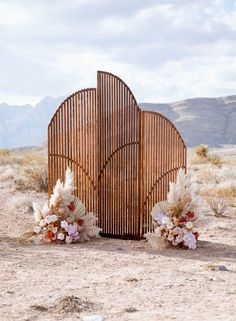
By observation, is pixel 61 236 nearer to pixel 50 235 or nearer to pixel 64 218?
pixel 50 235

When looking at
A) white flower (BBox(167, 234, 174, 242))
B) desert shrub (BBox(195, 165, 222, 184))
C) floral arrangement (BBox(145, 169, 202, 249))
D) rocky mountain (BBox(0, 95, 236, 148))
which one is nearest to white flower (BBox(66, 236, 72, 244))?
floral arrangement (BBox(145, 169, 202, 249))

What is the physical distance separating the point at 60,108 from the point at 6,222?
2.97 meters

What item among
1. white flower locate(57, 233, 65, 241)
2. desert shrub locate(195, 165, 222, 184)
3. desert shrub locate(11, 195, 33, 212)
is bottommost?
white flower locate(57, 233, 65, 241)

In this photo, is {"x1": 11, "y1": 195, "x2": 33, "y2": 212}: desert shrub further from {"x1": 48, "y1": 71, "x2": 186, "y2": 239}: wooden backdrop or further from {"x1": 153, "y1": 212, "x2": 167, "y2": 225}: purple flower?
{"x1": 153, "y1": 212, "x2": 167, "y2": 225}: purple flower

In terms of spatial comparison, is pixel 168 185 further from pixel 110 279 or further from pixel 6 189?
pixel 6 189

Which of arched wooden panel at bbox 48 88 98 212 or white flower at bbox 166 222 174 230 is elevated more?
arched wooden panel at bbox 48 88 98 212

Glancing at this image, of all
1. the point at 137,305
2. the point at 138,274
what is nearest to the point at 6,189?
Answer: the point at 138,274

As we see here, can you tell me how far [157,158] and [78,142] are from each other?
1374 millimetres

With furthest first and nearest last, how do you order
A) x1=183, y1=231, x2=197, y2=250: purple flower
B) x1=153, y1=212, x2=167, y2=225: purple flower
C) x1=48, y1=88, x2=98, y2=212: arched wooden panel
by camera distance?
x1=48, y1=88, x2=98, y2=212: arched wooden panel, x1=153, y1=212, x2=167, y2=225: purple flower, x1=183, y1=231, x2=197, y2=250: purple flower

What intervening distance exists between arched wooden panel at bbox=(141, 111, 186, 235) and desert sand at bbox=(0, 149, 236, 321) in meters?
0.83

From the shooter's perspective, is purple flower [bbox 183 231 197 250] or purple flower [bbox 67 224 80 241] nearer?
purple flower [bbox 183 231 197 250]

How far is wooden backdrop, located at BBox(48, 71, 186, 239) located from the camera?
10781 mm

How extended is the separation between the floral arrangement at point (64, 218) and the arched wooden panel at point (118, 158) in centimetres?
50

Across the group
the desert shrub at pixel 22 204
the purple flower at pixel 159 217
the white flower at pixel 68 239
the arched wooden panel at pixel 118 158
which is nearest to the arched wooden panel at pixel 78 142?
the arched wooden panel at pixel 118 158
